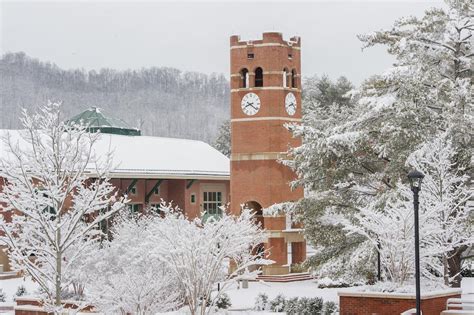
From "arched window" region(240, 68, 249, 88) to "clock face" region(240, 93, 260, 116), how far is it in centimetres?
72

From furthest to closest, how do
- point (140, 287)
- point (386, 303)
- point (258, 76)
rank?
point (258, 76) → point (140, 287) → point (386, 303)

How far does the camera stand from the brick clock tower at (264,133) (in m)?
44.5

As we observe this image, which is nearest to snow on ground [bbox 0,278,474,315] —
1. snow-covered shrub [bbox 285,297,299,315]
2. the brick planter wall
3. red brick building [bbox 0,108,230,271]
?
snow-covered shrub [bbox 285,297,299,315]

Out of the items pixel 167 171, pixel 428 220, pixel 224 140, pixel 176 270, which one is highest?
pixel 224 140

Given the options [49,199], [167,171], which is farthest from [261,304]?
[167,171]

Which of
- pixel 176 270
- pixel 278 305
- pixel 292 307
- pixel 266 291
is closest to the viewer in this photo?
pixel 176 270

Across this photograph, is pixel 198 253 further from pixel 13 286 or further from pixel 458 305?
pixel 13 286

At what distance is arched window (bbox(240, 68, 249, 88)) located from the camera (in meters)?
45.9

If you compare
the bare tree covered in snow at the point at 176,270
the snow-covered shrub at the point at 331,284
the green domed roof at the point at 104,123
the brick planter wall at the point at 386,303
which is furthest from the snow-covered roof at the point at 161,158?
the brick planter wall at the point at 386,303

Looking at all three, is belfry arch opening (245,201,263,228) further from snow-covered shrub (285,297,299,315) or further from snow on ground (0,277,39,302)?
snow-covered shrub (285,297,299,315)

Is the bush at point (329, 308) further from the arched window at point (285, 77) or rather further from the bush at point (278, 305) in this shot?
the arched window at point (285, 77)

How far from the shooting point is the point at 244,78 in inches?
1822

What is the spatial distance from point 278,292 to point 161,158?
67.7ft

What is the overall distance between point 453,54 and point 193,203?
3039cm
